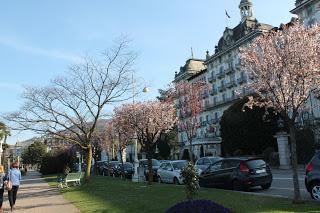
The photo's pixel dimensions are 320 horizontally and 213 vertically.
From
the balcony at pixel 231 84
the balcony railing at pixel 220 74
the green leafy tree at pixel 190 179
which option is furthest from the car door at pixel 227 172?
the balcony railing at pixel 220 74

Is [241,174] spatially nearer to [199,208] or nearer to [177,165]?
[177,165]

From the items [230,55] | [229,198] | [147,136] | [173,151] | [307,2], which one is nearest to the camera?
[229,198]

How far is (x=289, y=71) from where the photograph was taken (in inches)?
488

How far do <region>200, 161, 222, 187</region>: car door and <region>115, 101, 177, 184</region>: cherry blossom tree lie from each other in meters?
3.93

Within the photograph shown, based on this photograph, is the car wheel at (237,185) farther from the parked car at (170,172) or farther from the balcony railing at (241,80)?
the balcony railing at (241,80)

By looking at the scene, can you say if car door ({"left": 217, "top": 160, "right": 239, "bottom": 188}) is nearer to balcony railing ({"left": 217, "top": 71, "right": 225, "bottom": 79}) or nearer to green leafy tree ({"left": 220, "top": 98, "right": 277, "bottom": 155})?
green leafy tree ({"left": 220, "top": 98, "right": 277, "bottom": 155})

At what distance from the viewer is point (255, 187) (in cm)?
1947

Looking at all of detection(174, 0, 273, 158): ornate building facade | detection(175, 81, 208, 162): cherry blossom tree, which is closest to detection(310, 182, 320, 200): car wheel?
detection(175, 81, 208, 162): cherry blossom tree

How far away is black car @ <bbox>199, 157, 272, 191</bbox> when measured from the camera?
1792 cm

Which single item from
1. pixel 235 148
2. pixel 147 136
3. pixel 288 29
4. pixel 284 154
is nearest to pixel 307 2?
pixel 235 148

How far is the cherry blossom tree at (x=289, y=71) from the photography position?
12391 millimetres

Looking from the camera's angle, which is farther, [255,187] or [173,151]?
[173,151]

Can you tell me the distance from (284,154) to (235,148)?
61.6 ft

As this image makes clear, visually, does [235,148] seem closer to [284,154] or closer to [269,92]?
[284,154]
